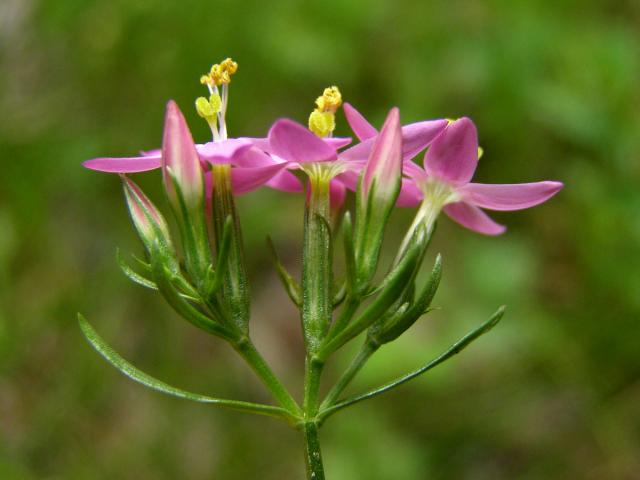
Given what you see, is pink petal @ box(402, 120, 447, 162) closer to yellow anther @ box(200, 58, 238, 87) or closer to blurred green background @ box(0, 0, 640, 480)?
yellow anther @ box(200, 58, 238, 87)

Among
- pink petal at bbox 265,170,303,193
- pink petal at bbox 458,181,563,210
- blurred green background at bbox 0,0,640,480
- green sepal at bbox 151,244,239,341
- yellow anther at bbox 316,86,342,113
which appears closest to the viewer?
green sepal at bbox 151,244,239,341

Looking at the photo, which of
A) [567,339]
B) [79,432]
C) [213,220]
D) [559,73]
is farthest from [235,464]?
[559,73]

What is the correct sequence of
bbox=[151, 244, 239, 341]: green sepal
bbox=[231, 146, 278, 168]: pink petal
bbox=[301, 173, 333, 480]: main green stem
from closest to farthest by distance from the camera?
bbox=[151, 244, 239, 341]: green sepal
bbox=[301, 173, 333, 480]: main green stem
bbox=[231, 146, 278, 168]: pink petal

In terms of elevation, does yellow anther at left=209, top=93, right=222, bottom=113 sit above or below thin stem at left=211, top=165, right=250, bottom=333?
above

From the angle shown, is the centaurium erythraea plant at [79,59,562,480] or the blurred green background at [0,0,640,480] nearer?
the centaurium erythraea plant at [79,59,562,480]

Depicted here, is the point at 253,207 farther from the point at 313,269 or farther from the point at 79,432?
the point at 313,269

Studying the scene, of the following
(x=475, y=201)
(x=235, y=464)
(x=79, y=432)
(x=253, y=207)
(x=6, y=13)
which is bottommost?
(x=235, y=464)

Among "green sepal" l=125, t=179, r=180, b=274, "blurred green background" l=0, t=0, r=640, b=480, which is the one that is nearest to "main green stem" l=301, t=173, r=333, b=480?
"green sepal" l=125, t=179, r=180, b=274

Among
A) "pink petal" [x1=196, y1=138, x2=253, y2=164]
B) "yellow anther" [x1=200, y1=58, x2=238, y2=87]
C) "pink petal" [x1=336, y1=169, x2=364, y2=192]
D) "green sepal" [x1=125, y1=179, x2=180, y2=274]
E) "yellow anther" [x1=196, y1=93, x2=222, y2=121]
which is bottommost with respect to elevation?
"pink petal" [x1=336, y1=169, x2=364, y2=192]
